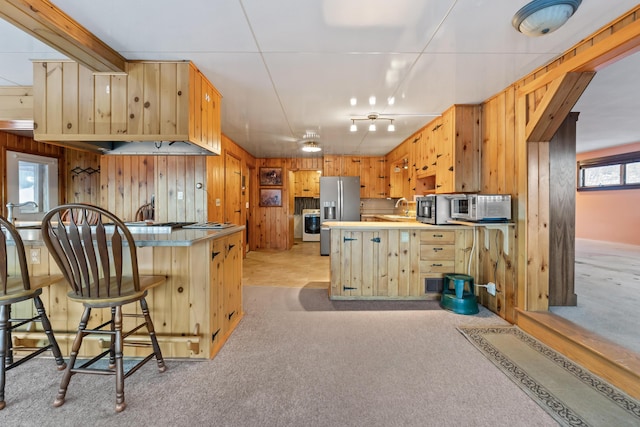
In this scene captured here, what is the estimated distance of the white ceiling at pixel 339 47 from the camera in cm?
164

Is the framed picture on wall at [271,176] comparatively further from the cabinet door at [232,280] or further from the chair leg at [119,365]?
the chair leg at [119,365]

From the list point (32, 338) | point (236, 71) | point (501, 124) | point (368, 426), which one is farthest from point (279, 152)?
point (368, 426)

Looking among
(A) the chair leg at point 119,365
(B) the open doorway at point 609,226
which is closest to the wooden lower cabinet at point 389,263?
(B) the open doorway at point 609,226

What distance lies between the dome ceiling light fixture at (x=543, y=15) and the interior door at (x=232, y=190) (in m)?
4.18

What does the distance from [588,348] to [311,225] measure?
20.2ft

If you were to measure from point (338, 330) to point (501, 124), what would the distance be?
2.58 metres

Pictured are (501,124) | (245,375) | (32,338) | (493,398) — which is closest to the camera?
(493,398)

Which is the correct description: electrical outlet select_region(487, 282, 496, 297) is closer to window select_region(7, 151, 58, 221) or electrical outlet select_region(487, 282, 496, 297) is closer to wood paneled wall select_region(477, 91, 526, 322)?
wood paneled wall select_region(477, 91, 526, 322)

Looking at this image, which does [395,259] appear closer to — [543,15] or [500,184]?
[500,184]

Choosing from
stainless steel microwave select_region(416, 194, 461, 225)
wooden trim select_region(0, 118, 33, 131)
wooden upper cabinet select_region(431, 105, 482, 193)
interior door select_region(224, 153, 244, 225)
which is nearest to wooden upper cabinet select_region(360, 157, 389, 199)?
interior door select_region(224, 153, 244, 225)

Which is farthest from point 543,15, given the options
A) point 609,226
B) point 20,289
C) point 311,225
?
point 609,226

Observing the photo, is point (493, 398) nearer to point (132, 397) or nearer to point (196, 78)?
point (132, 397)

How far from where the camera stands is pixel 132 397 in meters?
1.58

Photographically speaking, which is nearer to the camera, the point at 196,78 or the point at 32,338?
the point at 32,338
